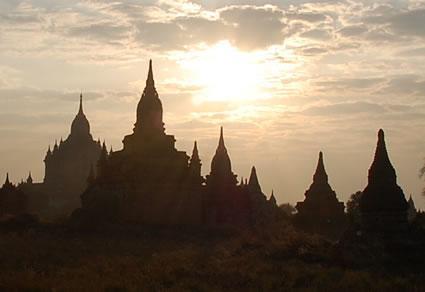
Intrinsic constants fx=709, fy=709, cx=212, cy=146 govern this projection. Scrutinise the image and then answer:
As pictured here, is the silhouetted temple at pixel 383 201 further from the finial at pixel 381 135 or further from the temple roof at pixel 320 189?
the temple roof at pixel 320 189

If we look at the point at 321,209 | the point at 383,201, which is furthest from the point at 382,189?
the point at 321,209

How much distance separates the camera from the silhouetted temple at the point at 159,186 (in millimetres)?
43531

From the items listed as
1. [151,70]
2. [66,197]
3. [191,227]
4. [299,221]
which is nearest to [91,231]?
[191,227]

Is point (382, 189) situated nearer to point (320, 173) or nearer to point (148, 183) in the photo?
point (320, 173)

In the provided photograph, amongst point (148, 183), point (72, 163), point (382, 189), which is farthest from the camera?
point (72, 163)

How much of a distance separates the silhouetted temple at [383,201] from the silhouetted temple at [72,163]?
5535cm

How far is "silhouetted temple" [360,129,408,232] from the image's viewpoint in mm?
24344

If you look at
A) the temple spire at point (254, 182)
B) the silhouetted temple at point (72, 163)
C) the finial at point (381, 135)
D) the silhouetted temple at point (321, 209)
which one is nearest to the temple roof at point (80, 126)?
the silhouetted temple at point (72, 163)

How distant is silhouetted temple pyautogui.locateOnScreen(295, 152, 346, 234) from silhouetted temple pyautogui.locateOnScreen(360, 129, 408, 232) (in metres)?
13.9

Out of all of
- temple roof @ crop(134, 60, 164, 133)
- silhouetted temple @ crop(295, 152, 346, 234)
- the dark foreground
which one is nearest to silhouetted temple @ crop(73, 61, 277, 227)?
temple roof @ crop(134, 60, 164, 133)

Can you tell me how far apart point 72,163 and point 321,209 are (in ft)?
148

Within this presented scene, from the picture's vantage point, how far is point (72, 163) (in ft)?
259

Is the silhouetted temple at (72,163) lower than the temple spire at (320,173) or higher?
higher

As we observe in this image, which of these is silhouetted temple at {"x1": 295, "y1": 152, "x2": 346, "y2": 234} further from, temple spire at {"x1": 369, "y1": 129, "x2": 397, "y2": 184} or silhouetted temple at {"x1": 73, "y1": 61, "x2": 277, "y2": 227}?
temple spire at {"x1": 369, "y1": 129, "x2": 397, "y2": 184}
